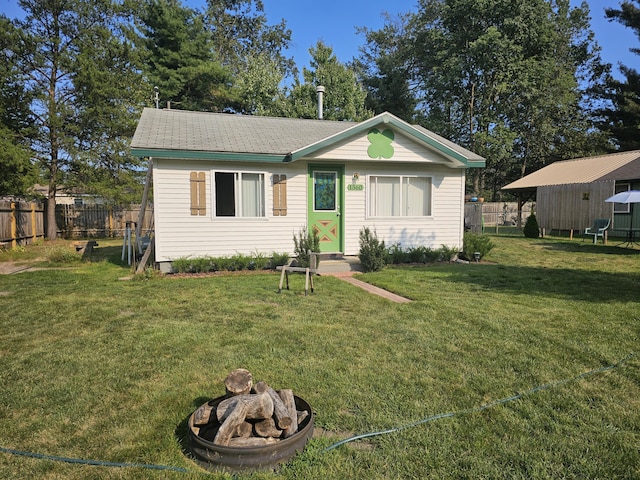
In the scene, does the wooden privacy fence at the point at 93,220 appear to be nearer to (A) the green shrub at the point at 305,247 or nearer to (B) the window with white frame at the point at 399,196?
(A) the green shrub at the point at 305,247

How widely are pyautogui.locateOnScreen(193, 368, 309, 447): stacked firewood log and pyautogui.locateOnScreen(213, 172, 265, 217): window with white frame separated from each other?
7.16m

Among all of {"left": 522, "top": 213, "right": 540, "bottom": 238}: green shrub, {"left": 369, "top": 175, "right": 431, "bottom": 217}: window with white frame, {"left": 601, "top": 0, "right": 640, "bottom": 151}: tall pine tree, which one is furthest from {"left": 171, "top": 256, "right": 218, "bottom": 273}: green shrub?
{"left": 601, "top": 0, "right": 640, "bottom": 151}: tall pine tree

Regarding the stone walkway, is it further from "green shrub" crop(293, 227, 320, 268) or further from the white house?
the white house

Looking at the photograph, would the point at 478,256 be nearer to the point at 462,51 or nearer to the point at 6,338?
the point at 6,338

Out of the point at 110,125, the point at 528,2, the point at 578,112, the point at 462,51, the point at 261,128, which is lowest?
the point at 261,128

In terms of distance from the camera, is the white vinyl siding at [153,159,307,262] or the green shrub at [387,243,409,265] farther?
the green shrub at [387,243,409,265]

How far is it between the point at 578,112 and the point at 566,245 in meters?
24.5

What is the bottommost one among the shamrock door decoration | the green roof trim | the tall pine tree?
the green roof trim

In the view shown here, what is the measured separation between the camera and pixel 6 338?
4504 millimetres

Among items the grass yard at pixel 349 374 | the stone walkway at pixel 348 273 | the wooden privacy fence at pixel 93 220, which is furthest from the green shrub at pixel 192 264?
the wooden privacy fence at pixel 93 220

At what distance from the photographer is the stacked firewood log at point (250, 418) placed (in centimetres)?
239

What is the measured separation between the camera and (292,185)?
387 inches

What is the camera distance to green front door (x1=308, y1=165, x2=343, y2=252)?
10.1m

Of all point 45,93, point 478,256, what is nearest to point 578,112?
point 478,256
